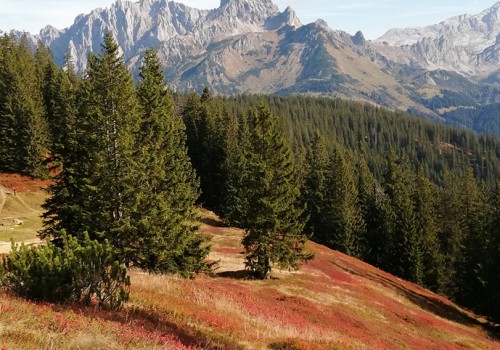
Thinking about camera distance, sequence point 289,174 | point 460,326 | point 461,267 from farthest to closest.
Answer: point 461,267 < point 460,326 < point 289,174

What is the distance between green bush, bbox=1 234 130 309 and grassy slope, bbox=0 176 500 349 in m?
0.84

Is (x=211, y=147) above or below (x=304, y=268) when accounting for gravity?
above

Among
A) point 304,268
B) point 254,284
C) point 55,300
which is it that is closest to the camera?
point 55,300

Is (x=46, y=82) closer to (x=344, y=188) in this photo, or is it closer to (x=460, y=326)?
(x=344, y=188)

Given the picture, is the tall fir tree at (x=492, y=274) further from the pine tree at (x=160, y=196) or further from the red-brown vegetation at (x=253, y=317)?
the pine tree at (x=160, y=196)

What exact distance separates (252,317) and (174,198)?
14960 mm

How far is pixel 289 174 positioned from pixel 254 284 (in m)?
9.63

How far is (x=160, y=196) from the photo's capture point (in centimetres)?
2658

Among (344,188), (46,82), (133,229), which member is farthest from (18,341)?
(46,82)

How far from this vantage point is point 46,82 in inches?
3152

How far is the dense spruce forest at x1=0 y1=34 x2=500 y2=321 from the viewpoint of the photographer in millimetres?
24859

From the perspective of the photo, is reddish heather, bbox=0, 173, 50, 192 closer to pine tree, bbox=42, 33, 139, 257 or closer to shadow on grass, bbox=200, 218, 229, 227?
shadow on grass, bbox=200, 218, 229, 227

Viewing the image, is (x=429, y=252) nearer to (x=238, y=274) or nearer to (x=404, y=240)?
(x=404, y=240)

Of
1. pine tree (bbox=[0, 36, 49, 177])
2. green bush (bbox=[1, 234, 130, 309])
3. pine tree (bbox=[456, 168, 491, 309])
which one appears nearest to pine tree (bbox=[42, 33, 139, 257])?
green bush (bbox=[1, 234, 130, 309])
